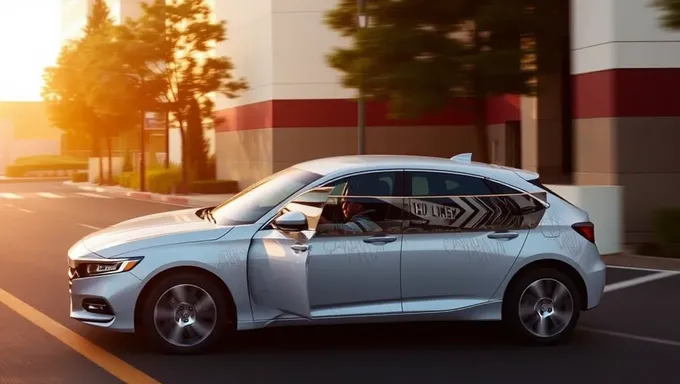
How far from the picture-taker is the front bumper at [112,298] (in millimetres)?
7863

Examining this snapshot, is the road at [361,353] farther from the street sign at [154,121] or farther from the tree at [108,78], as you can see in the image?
the street sign at [154,121]

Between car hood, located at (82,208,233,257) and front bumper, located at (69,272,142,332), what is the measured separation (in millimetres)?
214

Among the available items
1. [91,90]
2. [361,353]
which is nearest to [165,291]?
[361,353]

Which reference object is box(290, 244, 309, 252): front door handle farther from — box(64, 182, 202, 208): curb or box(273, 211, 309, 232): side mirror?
box(64, 182, 202, 208): curb

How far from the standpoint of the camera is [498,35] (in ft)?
58.9

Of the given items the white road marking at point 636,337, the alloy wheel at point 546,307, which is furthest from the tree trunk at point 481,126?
the alloy wheel at point 546,307

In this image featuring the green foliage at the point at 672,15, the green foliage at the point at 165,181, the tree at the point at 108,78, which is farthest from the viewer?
the green foliage at the point at 165,181

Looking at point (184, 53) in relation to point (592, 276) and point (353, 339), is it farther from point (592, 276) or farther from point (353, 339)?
point (592, 276)

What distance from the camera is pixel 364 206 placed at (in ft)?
27.0

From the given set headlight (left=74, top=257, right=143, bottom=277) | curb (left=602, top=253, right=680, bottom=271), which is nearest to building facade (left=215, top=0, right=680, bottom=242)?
curb (left=602, top=253, right=680, bottom=271)

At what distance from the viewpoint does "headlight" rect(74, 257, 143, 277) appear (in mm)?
7879

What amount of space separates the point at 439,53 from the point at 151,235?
413 inches

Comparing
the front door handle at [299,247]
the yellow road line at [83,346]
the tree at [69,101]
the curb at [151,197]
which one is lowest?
the yellow road line at [83,346]

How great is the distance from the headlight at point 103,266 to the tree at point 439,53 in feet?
32.9
